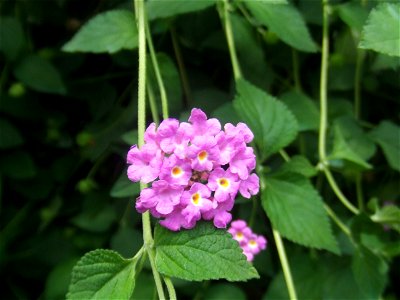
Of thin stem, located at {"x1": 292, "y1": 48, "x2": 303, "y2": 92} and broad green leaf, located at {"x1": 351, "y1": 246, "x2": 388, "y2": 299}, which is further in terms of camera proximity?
thin stem, located at {"x1": 292, "y1": 48, "x2": 303, "y2": 92}

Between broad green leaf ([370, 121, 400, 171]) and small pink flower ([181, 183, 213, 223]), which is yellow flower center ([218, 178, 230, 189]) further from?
broad green leaf ([370, 121, 400, 171])

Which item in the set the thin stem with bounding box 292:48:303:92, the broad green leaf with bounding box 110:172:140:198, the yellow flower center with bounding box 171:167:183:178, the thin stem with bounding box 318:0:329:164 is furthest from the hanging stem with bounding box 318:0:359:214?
the yellow flower center with bounding box 171:167:183:178

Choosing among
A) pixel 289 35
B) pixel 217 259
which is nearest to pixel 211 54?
pixel 289 35

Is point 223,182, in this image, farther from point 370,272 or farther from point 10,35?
point 10,35

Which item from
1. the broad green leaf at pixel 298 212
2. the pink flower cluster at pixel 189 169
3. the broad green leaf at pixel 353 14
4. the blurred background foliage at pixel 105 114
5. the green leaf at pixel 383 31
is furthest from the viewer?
the blurred background foliage at pixel 105 114

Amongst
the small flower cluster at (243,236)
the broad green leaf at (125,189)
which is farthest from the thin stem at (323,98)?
the broad green leaf at (125,189)

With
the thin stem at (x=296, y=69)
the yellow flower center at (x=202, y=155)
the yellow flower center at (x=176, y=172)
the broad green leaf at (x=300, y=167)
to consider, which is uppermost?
the yellow flower center at (x=202, y=155)

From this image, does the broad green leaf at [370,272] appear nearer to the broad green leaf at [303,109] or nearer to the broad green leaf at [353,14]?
the broad green leaf at [303,109]
